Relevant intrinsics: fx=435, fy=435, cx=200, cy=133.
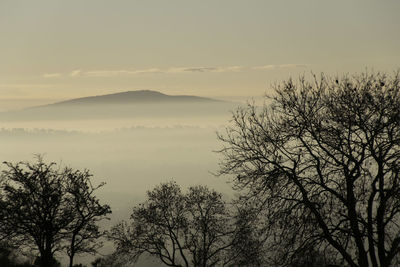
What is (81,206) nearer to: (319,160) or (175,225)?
(175,225)

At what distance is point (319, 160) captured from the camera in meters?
20.8

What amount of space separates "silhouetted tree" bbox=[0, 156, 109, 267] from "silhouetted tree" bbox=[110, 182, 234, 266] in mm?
6493

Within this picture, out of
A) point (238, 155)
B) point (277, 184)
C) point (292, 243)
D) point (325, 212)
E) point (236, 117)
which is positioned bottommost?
point (292, 243)

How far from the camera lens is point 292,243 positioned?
1969 centimetres

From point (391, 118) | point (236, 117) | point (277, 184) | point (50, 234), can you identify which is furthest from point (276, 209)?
point (50, 234)

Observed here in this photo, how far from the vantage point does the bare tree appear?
19.6 m

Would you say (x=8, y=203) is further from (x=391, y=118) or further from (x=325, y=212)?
(x=391, y=118)

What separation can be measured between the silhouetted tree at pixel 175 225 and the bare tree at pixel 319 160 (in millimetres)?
20821

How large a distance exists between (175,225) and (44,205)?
1364 cm

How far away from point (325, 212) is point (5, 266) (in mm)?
23567

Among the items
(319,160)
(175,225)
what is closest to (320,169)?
(319,160)

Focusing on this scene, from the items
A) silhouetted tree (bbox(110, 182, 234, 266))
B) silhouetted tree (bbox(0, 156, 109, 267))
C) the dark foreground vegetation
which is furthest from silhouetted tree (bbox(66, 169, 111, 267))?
the dark foreground vegetation

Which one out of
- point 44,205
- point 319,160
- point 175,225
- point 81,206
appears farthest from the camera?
point 175,225

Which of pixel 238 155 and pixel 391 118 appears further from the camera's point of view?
pixel 238 155
